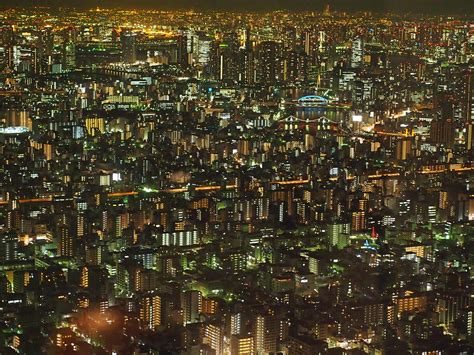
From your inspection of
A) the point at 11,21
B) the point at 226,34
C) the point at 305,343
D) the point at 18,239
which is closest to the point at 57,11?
the point at 11,21

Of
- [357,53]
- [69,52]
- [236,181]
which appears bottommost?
[236,181]

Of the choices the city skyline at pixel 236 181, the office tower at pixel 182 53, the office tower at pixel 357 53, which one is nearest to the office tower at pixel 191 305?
the city skyline at pixel 236 181

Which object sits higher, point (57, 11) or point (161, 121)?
point (57, 11)

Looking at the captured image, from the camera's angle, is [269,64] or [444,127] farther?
[269,64]

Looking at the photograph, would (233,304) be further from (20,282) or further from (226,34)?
(226,34)

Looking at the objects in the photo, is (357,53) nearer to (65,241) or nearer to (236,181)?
(236,181)

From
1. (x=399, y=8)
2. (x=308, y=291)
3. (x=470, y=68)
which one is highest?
(x=399, y=8)

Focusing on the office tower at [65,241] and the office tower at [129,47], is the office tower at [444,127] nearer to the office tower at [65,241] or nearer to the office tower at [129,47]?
the office tower at [129,47]

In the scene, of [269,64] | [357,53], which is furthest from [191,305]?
[269,64]

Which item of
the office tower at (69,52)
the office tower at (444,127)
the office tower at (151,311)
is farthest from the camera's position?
the office tower at (69,52)
